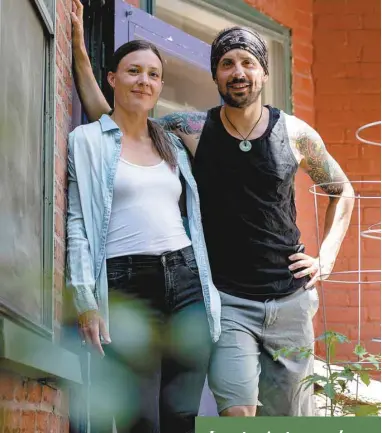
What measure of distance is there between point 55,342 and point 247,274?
2.22ft

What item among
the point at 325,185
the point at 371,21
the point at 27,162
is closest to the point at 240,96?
the point at 325,185

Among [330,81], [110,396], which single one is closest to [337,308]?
[330,81]

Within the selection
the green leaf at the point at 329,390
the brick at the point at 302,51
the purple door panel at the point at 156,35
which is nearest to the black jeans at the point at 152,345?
the green leaf at the point at 329,390

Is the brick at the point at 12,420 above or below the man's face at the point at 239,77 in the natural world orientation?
below

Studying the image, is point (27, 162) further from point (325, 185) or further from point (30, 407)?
point (325, 185)

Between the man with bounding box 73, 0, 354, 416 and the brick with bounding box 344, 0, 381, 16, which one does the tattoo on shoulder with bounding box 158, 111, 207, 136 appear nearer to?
the man with bounding box 73, 0, 354, 416

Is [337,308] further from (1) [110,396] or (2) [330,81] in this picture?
(1) [110,396]

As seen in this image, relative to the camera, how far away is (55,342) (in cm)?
330

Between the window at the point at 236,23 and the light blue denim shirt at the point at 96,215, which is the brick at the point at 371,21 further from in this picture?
the light blue denim shirt at the point at 96,215

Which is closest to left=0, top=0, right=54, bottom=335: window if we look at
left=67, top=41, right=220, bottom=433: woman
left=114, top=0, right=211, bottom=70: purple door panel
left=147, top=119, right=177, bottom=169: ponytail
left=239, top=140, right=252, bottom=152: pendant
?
left=67, top=41, right=220, bottom=433: woman

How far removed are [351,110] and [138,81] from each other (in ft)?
9.87

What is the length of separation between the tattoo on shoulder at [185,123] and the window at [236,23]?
1642mm

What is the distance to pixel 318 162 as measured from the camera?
12.6 ft

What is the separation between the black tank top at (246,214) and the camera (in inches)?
138
